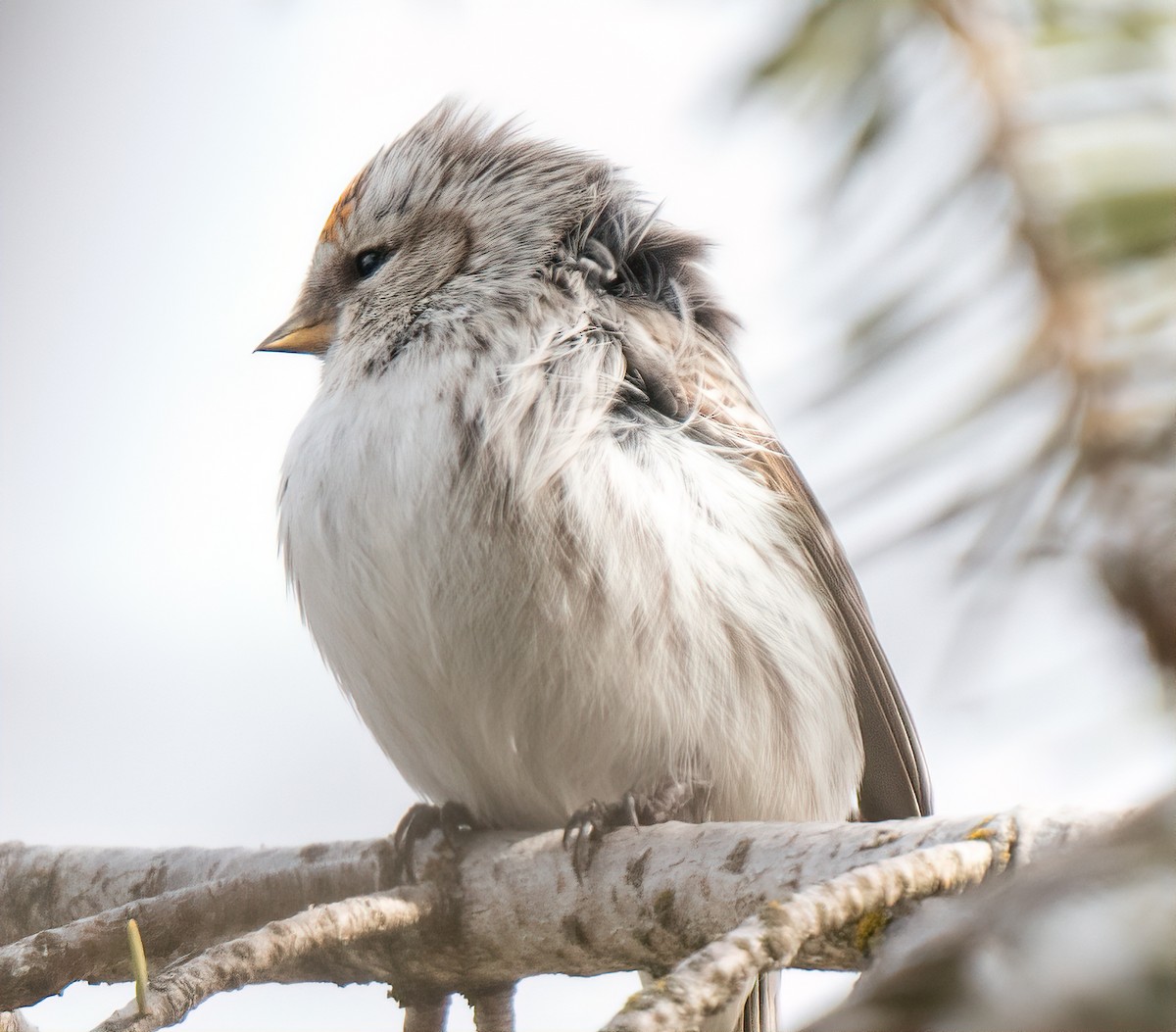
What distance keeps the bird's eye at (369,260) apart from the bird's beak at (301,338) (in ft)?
0.49

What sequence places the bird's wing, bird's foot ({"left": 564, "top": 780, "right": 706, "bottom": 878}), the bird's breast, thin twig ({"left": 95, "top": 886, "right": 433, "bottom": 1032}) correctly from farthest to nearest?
the bird's wing
the bird's breast
bird's foot ({"left": 564, "top": 780, "right": 706, "bottom": 878})
thin twig ({"left": 95, "top": 886, "right": 433, "bottom": 1032})

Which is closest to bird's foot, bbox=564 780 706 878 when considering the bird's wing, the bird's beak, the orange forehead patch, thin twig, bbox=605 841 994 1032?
the bird's wing

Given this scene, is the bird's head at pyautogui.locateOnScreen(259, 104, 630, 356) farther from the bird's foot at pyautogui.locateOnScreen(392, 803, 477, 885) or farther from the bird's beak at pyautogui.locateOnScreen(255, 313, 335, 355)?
the bird's foot at pyautogui.locateOnScreen(392, 803, 477, 885)

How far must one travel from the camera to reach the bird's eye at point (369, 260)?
2.94 meters

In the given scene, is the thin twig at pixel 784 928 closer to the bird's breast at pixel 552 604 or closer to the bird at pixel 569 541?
the bird at pixel 569 541

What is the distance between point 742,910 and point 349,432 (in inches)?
49.8

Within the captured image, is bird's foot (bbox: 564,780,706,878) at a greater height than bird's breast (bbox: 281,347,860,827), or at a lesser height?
lesser

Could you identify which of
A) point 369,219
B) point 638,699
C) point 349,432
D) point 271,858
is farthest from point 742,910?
point 369,219

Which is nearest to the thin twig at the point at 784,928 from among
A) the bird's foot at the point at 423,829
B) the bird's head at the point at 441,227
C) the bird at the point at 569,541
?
the bird at the point at 569,541

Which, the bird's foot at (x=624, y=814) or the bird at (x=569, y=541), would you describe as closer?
the bird's foot at (x=624, y=814)

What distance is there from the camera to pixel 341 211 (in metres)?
3.11

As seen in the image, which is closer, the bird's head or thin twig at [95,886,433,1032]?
thin twig at [95,886,433,1032]

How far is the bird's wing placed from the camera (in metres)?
2.49

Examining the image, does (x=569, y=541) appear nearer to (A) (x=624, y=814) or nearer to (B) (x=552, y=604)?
(B) (x=552, y=604)
